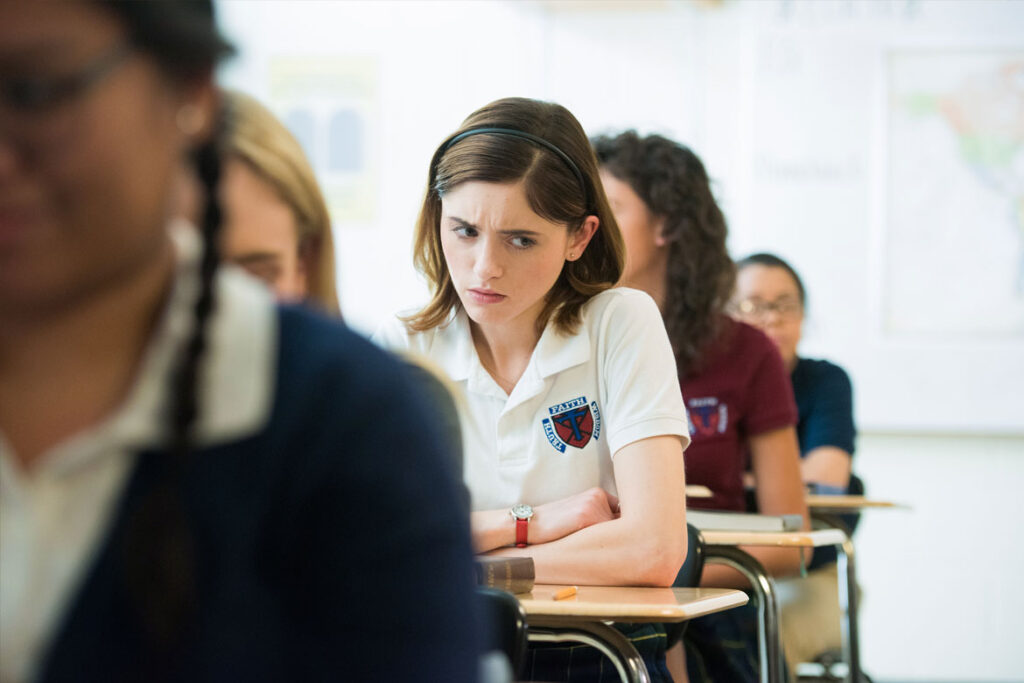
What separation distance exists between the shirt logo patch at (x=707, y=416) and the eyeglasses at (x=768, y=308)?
3.28ft

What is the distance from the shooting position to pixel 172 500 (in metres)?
0.65

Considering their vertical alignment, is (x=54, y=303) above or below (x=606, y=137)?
below

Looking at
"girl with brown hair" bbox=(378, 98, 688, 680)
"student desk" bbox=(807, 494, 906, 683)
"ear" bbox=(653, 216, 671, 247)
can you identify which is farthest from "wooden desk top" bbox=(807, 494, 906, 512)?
"girl with brown hair" bbox=(378, 98, 688, 680)

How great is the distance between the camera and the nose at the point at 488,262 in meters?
2.14

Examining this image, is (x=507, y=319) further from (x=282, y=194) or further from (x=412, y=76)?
(x=412, y=76)

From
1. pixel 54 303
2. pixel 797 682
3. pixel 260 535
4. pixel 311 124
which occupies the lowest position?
pixel 797 682

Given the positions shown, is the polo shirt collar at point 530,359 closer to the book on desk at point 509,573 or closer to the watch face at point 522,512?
the watch face at point 522,512

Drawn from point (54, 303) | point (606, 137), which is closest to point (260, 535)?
point (54, 303)

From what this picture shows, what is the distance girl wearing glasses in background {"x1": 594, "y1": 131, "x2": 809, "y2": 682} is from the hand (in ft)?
2.55

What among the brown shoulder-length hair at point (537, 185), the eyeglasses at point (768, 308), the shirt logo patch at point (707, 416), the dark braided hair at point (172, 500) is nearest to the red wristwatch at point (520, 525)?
the brown shoulder-length hair at point (537, 185)

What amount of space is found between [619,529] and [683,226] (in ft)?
3.85

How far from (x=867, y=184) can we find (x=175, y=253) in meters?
4.35

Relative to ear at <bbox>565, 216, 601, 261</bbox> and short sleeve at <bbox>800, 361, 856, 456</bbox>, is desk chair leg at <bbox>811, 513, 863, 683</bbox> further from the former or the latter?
ear at <bbox>565, 216, 601, 261</bbox>

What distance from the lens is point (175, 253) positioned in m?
0.71
